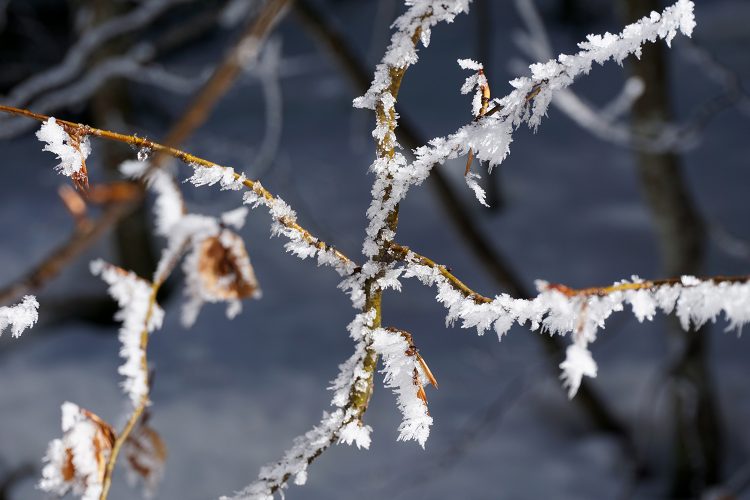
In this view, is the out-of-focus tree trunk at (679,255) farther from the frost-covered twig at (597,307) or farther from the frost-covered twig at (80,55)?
the frost-covered twig at (597,307)

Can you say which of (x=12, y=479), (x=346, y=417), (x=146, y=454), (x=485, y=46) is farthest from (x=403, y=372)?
(x=485, y=46)

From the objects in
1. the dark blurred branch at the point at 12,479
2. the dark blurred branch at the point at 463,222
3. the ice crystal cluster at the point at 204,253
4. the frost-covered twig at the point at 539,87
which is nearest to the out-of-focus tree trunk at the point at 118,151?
the dark blurred branch at the point at 12,479

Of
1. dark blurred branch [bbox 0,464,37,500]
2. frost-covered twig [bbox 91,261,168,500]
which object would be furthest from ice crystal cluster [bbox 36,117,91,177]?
dark blurred branch [bbox 0,464,37,500]

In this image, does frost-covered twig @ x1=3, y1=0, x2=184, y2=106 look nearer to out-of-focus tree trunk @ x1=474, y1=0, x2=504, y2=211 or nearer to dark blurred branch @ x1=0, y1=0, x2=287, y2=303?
dark blurred branch @ x1=0, y1=0, x2=287, y2=303

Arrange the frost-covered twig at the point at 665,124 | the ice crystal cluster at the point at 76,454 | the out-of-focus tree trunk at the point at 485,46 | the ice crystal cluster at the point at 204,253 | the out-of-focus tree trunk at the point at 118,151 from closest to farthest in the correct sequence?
the ice crystal cluster at the point at 76,454 < the ice crystal cluster at the point at 204,253 < the frost-covered twig at the point at 665,124 < the out-of-focus tree trunk at the point at 118,151 < the out-of-focus tree trunk at the point at 485,46

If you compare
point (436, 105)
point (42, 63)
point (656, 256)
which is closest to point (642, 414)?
point (656, 256)

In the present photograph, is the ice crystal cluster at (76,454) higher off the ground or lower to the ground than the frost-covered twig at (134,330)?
lower

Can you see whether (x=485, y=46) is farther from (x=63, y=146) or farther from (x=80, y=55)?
(x=63, y=146)
